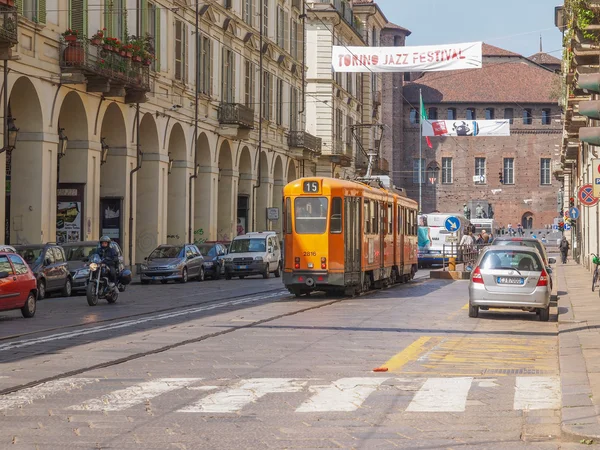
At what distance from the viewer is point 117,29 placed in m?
38.6

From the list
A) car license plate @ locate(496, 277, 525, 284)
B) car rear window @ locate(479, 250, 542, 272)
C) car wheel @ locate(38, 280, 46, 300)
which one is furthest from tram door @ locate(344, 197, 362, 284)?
car license plate @ locate(496, 277, 525, 284)

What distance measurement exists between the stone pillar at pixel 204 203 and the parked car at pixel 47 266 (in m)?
19.9

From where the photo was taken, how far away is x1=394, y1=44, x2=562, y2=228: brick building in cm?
11100

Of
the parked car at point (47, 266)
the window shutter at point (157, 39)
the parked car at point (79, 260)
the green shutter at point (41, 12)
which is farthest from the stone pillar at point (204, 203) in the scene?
the parked car at point (47, 266)

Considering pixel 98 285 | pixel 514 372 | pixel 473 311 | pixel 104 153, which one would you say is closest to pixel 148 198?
pixel 104 153

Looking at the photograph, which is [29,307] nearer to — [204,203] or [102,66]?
[102,66]

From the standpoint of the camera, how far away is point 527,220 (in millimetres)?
112000

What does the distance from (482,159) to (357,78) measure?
36589mm

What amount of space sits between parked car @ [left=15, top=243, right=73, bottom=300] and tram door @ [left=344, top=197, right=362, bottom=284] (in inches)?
275

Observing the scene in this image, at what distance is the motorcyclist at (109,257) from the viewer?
2616 centimetres

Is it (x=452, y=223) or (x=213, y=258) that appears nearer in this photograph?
(x=452, y=223)

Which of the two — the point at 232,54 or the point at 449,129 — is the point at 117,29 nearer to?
the point at 232,54

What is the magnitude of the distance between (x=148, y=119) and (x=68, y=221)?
6.69 meters

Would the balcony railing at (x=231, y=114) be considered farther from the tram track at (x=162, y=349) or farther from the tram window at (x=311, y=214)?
the tram track at (x=162, y=349)
